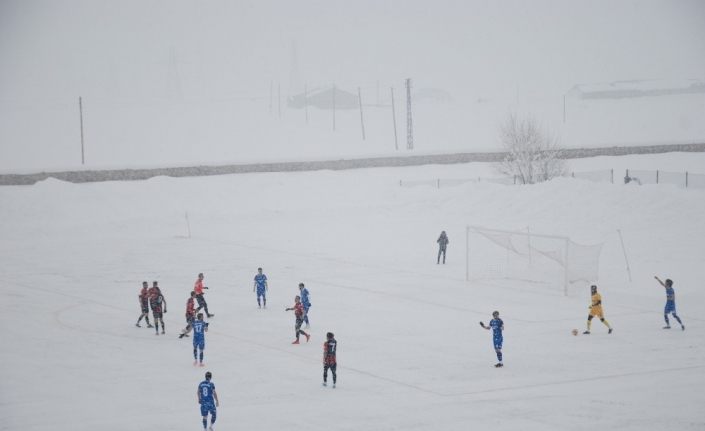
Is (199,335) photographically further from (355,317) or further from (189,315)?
(355,317)

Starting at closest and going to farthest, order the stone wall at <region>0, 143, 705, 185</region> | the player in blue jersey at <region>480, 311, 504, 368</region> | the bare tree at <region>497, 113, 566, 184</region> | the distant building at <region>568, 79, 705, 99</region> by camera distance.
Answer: the player in blue jersey at <region>480, 311, 504, 368</region>
the bare tree at <region>497, 113, 566, 184</region>
the stone wall at <region>0, 143, 705, 185</region>
the distant building at <region>568, 79, 705, 99</region>

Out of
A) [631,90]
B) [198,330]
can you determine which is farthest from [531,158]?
[631,90]

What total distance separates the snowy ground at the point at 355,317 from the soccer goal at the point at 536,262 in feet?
2.97

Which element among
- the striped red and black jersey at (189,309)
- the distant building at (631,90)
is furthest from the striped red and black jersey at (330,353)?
the distant building at (631,90)

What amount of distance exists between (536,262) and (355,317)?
9568mm

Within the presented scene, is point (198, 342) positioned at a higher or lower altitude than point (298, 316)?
lower

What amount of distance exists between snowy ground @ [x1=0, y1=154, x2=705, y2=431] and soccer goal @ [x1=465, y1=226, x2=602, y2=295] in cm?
91

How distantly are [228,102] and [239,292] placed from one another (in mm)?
121524

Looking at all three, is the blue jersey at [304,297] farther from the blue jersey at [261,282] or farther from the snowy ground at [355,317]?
the blue jersey at [261,282]

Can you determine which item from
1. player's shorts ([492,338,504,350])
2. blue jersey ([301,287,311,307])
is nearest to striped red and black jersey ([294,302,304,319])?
blue jersey ([301,287,311,307])

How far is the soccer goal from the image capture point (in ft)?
104

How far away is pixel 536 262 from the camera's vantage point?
33719 mm

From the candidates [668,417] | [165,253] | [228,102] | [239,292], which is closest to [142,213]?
[165,253]

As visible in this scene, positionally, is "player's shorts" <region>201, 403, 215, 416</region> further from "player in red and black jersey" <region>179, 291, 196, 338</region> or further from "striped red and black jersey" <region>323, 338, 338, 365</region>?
"player in red and black jersey" <region>179, 291, 196, 338</region>
